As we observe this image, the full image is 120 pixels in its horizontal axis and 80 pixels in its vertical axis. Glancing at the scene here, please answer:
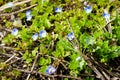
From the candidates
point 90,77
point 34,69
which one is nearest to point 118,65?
point 90,77

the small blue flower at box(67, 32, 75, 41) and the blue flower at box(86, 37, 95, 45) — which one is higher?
the small blue flower at box(67, 32, 75, 41)

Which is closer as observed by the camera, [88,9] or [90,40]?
[90,40]

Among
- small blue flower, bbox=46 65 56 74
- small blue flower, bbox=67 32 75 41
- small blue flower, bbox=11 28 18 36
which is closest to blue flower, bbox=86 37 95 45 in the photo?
small blue flower, bbox=67 32 75 41

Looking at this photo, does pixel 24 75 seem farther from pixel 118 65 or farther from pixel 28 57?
pixel 118 65

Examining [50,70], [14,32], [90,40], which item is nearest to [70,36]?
[90,40]

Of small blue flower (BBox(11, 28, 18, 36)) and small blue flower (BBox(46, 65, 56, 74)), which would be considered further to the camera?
small blue flower (BBox(11, 28, 18, 36))

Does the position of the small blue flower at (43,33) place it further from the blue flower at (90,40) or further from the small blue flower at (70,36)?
the blue flower at (90,40)

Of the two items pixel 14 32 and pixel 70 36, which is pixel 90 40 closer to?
pixel 70 36

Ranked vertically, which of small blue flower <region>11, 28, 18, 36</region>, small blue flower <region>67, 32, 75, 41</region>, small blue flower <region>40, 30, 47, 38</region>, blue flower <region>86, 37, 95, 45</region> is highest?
small blue flower <region>11, 28, 18, 36</region>

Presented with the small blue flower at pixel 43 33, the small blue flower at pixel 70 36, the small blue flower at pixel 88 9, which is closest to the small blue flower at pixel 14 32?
the small blue flower at pixel 43 33

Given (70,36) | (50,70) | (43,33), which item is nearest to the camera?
(50,70)

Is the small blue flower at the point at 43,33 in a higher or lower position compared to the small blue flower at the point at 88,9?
lower

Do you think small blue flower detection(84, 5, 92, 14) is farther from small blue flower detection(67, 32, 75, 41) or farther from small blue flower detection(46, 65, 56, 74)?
small blue flower detection(46, 65, 56, 74)
